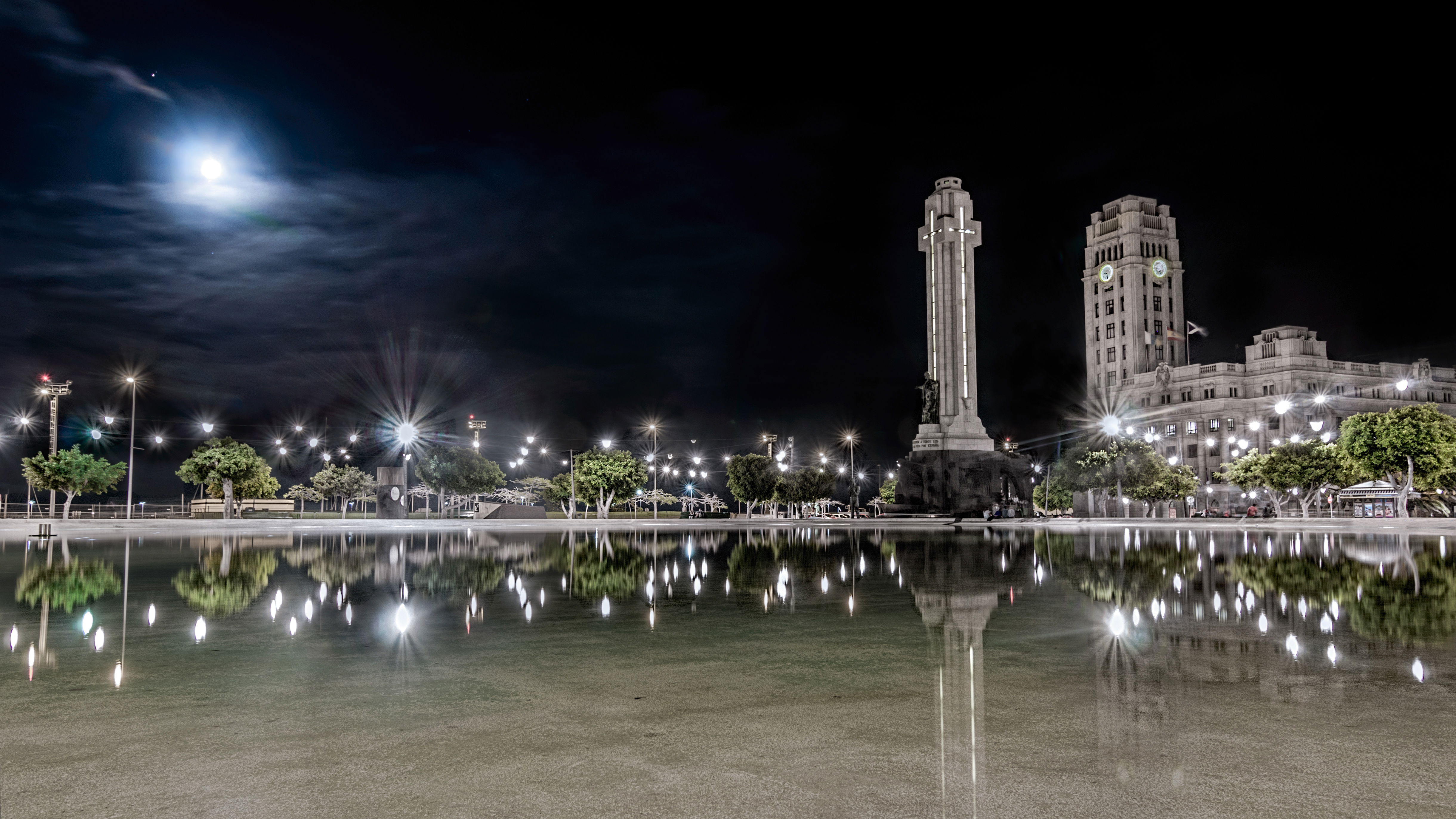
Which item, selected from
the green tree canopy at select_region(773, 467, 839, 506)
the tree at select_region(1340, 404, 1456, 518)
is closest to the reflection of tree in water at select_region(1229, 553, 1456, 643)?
the tree at select_region(1340, 404, 1456, 518)

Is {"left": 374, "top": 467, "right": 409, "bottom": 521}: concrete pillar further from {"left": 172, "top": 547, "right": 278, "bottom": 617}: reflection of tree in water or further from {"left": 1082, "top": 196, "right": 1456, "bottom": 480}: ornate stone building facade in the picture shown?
{"left": 1082, "top": 196, "right": 1456, "bottom": 480}: ornate stone building facade

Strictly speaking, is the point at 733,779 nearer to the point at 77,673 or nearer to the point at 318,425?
the point at 77,673

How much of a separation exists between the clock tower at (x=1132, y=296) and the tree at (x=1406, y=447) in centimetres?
8952

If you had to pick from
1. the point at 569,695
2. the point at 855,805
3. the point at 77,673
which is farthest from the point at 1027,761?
the point at 77,673

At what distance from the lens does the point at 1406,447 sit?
207ft

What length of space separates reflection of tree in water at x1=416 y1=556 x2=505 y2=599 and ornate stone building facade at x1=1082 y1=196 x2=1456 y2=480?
85310mm

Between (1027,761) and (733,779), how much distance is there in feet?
7.78

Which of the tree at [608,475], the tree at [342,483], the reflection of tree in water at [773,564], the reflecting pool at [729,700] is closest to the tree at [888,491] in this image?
the tree at [608,475]

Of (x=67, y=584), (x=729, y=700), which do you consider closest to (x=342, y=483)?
(x=67, y=584)

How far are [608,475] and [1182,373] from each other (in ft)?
321

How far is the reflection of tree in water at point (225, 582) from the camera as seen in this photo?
1808 cm

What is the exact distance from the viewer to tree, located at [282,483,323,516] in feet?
357

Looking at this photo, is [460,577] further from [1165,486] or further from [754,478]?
[1165,486]

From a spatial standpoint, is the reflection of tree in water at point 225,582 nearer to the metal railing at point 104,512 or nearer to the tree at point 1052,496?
the metal railing at point 104,512
